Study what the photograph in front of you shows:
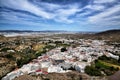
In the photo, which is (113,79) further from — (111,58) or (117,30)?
(117,30)

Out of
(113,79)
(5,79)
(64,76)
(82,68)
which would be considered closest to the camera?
(113,79)

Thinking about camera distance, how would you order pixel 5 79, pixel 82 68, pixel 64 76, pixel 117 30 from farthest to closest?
pixel 117 30
pixel 82 68
pixel 5 79
pixel 64 76

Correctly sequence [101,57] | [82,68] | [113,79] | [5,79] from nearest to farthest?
[113,79] → [5,79] → [82,68] → [101,57]

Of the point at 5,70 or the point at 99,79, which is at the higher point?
the point at 99,79

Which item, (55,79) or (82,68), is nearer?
(55,79)

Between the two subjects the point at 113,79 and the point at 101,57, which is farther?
the point at 101,57

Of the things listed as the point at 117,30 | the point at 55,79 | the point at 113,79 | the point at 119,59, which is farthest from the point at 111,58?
the point at 117,30

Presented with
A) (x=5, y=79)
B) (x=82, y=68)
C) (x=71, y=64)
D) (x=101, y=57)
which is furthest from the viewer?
(x=101, y=57)

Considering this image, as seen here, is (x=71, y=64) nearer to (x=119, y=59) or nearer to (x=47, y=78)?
(x=47, y=78)

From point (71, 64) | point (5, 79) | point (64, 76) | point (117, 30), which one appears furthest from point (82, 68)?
point (117, 30)
